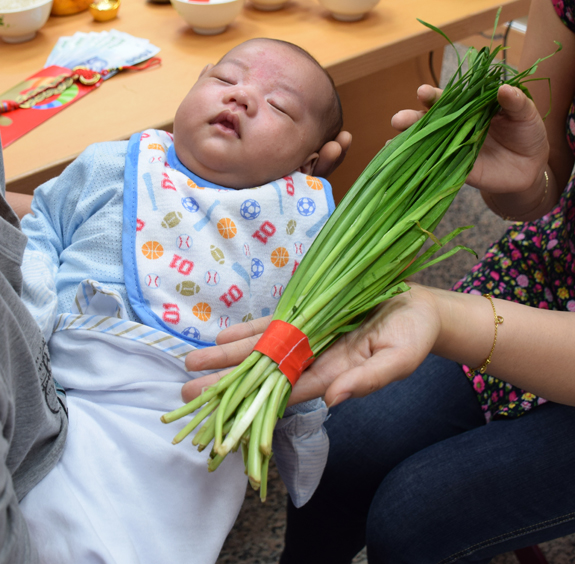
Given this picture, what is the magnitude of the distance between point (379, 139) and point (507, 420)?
1356 millimetres

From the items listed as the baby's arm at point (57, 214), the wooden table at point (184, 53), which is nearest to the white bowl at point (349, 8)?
the wooden table at point (184, 53)

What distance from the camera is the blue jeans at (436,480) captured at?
2.88 ft

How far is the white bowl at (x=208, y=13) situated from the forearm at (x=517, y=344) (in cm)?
103

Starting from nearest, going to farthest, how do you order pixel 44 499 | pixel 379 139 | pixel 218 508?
pixel 44 499
pixel 218 508
pixel 379 139

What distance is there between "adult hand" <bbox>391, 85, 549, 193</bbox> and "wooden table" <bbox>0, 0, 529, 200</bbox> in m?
0.45

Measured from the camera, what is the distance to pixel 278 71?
0.98 metres

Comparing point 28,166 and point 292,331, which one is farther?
point 28,166

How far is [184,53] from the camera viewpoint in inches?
54.3

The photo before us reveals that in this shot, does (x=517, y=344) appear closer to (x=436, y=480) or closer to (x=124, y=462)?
(x=436, y=480)

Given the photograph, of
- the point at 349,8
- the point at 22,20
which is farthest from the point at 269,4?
the point at 22,20

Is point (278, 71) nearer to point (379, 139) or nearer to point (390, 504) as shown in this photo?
point (390, 504)

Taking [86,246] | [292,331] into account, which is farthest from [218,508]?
[86,246]

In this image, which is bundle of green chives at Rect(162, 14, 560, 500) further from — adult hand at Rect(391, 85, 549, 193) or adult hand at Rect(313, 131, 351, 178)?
adult hand at Rect(313, 131, 351, 178)

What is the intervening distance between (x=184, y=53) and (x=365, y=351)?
105cm
